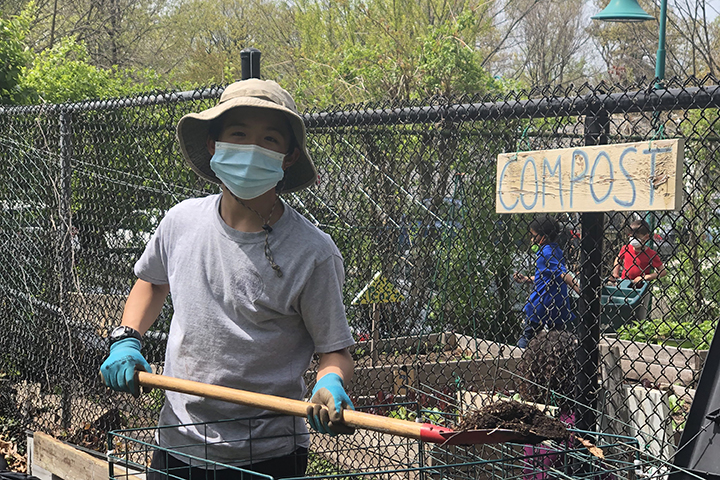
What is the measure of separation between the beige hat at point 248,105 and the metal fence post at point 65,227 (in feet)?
8.52

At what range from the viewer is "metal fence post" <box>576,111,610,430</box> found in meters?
3.04

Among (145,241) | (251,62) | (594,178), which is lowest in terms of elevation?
(145,241)

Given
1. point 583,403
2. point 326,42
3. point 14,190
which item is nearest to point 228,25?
point 326,42

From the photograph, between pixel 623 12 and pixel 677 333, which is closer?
pixel 677 333

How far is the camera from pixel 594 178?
2859mm

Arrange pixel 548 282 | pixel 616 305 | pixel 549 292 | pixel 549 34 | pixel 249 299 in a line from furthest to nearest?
pixel 549 34
pixel 549 292
pixel 548 282
pixel 616 305
pixel 249 299

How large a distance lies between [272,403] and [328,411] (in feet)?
0.54

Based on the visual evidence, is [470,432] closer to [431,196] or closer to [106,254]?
[431,196]

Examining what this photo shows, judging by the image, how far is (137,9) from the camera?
26719 millimetres

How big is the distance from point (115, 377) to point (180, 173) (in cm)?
272

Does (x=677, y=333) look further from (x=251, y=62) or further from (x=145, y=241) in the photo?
(x=251, y=62)

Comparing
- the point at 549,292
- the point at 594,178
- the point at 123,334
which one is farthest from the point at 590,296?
the point at 123,334

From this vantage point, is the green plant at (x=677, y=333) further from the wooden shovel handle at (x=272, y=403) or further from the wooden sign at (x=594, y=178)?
the wooden shovel handle at (x=272, y=403)

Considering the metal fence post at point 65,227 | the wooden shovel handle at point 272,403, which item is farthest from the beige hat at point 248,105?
the metal fence post at point 65,227
